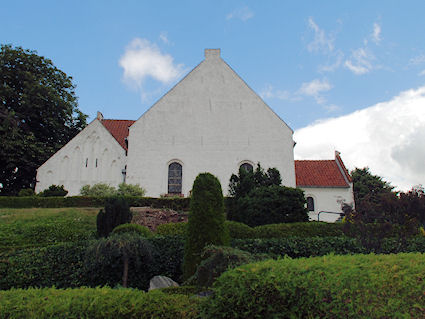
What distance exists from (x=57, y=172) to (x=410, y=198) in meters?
21.0

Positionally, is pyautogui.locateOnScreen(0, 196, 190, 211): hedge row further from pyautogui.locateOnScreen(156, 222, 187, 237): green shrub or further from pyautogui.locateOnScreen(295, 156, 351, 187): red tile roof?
pyautogui.locateOnScreen(295, 156, 351, 187): red tile roof

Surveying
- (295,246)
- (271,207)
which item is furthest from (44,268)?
(271,207)

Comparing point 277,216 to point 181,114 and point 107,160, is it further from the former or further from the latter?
point 107,160

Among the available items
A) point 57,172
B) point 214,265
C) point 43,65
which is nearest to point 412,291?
point 214,265

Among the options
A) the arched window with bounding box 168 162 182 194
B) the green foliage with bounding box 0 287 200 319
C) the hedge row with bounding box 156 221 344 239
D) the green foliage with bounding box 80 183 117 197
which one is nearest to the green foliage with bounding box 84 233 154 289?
the hedge row with bounding box 156 221 344 239

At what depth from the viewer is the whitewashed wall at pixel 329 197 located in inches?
875

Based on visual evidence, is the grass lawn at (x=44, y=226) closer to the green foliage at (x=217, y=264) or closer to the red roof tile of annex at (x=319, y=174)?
the green foliage at (x=217, y=264)

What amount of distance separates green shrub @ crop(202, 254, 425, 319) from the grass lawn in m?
8.26

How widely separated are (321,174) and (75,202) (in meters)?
16.5

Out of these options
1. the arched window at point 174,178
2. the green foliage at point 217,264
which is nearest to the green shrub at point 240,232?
the green foliage at point 217,264

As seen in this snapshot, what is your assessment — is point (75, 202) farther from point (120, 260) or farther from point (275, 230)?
point (275, 230)

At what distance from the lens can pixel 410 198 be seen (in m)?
7.83

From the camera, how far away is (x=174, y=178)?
21.6m

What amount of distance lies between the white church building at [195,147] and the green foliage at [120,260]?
13.0m
